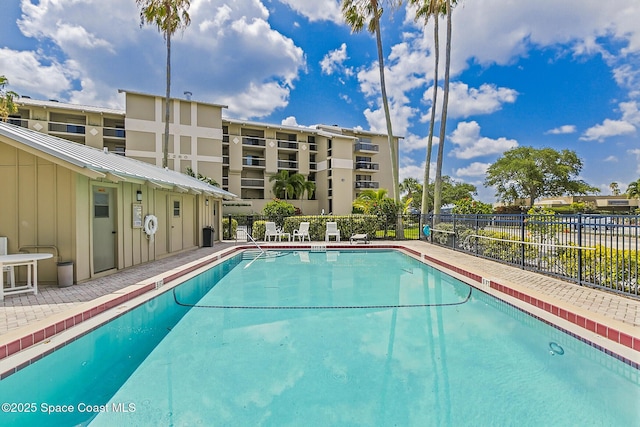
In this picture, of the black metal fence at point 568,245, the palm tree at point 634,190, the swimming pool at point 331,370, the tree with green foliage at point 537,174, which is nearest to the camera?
the swimming pool at point 331,370

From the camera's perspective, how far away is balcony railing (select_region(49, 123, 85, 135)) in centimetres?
2759

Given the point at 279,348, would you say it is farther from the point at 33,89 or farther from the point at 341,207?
the point at 33,89

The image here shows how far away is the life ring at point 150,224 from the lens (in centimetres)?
952

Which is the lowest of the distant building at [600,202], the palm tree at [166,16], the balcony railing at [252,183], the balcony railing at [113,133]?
the distant building at [600,202]

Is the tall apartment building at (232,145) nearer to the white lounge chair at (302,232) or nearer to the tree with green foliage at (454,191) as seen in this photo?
the white lounge chair at (302,232)

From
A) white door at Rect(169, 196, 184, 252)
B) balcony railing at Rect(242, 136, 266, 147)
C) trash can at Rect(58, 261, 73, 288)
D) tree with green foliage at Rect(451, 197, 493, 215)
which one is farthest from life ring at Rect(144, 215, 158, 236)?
balcony railing at Rect(242, 136, 266, 147)

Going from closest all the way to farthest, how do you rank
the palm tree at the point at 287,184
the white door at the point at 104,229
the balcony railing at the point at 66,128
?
the white door at the point at 104,229 < the balcony railing at the point at 66,128 < the palm tree at the point at 287,184

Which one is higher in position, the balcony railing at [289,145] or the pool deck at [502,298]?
the balcony railing at [289,145]

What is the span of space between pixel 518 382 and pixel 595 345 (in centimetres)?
135

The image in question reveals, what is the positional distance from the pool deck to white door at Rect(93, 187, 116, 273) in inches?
16.5

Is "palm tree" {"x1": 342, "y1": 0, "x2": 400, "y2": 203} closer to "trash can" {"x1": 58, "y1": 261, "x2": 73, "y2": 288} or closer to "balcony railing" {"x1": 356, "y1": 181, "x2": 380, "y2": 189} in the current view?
"trash can" {"x1": 58, "y1": 261, "x2": 73, "y2": 288}

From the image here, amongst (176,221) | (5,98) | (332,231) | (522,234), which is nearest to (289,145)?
(332,231)

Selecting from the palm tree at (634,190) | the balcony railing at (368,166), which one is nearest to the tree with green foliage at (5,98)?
the balcony railing at (368,166)

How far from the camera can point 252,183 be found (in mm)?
33719
